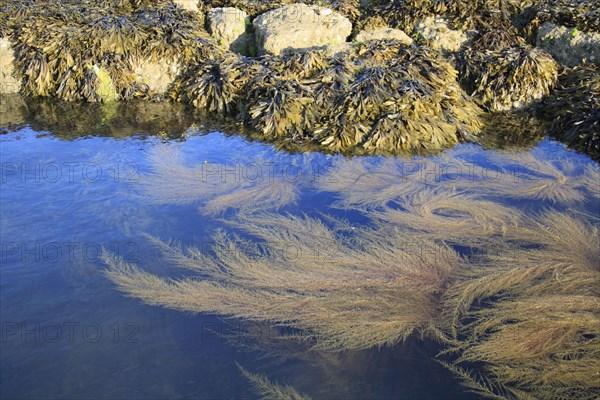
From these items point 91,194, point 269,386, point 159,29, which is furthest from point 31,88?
point 269,386

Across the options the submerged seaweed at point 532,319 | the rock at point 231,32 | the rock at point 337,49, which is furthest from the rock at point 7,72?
the submerged seaweed at point 532,319

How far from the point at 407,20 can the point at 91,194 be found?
263 inches

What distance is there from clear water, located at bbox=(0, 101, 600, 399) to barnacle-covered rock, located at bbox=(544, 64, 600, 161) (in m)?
0.65

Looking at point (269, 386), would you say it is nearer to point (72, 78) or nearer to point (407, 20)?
point (72, 78)

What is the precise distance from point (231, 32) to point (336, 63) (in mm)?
2860

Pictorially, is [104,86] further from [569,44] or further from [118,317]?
[569,44]

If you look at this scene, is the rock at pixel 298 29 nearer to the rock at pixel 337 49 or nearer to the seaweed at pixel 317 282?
the rock at pixel 337 49

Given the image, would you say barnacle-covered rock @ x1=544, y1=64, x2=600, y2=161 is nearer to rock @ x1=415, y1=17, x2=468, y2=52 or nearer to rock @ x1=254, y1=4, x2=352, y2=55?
rock @ x1=415, y1=17, x2=468, y2=52

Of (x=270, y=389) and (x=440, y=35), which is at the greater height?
(x=440, y=35)

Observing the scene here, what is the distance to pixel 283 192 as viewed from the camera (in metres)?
4.72

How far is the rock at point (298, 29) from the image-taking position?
27.2 feet

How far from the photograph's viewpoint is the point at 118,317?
121 inches

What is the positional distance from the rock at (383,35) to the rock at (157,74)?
3.13 metres

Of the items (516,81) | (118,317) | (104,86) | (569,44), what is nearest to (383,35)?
(516,81)
